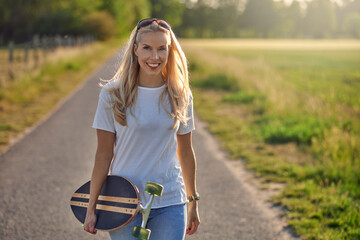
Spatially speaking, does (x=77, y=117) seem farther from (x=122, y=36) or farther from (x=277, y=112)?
(x=122, y=36)

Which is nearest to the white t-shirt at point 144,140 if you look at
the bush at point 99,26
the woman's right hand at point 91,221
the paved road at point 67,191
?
the woman's right hand at point 91,221

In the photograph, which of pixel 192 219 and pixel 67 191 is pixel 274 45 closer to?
pixel 67 191

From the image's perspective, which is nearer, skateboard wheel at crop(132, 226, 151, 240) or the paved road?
skateboard wheel at crop(132, 226, 151, 240)

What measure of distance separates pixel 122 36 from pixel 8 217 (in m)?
65.8

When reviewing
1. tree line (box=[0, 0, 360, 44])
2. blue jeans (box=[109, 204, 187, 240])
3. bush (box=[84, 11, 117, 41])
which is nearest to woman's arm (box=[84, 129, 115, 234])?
blue jeans (box=[109, 204, 187, 240])

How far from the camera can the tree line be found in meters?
56.1

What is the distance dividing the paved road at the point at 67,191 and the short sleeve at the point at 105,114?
639 mm

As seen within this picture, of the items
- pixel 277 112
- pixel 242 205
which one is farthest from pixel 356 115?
pixel 242 205

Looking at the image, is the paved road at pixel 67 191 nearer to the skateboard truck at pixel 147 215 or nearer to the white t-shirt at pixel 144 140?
the white t-shirt at pixel 144 140

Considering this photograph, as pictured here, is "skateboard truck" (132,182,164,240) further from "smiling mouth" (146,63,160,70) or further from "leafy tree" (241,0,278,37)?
"leafy tree" (241,0,278,37)

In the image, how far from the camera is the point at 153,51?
206 centimetres

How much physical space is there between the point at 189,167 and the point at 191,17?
11810cm

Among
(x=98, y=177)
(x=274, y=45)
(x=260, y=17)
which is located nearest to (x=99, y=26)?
(x=274, y=45)

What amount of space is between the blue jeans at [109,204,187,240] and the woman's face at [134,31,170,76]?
72 cm
